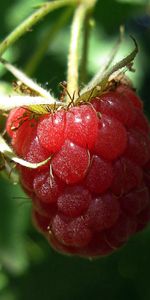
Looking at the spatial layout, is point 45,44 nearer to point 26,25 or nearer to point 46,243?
point 26,25

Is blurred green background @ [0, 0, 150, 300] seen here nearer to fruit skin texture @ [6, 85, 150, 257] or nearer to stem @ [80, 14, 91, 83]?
stem @ [80, 14, 91, 83]

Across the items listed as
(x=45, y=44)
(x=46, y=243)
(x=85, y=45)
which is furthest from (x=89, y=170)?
(x=46, y=243)

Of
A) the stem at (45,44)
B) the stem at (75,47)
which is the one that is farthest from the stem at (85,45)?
the stem at (45,44)

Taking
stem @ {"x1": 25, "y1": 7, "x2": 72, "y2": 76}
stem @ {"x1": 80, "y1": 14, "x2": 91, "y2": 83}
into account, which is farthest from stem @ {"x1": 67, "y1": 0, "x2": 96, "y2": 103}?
stem @ {"x1": 25, "y1": 7, "x2": 72, "y2": 76}

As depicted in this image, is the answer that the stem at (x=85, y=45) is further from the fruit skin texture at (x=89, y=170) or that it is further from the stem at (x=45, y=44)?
the fruit skin texture at (x=89, y=170)

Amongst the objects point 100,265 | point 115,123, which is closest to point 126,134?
point 115,123
